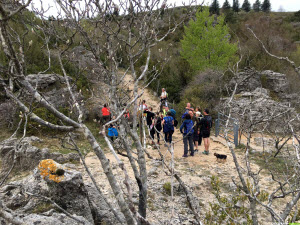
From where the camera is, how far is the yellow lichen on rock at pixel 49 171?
3379 millimetres

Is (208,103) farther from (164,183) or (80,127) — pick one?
(80,127)

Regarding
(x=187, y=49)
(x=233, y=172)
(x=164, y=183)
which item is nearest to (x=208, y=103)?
(x=187, y=49)

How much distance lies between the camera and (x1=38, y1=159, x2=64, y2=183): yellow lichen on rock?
11.1 ft

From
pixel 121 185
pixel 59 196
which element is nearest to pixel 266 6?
pixel 121 185

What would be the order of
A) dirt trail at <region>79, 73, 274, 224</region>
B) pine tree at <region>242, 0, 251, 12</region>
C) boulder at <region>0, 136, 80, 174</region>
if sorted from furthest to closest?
pine tree at <region>242, 0, 251, 12</region>
boulder at <region>0, 136, 80, 174</region>
dirt trail at <region>79, 73, 274, 224</region>

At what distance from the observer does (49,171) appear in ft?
11.3

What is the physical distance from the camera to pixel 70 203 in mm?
3334

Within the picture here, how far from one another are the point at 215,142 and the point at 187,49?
810 centimetres

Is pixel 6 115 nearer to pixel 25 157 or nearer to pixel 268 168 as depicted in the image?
pixel 25 157

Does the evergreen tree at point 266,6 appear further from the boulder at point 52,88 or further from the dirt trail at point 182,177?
the dirt trail at point 182,177

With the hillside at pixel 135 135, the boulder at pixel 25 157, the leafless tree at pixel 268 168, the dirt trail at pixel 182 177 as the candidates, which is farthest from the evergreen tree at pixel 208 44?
the boulder at pixel 25 157

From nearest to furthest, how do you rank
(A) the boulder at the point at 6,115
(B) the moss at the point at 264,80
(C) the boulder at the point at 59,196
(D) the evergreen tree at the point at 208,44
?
(C) the boulder at the point at 59,196 → (A) the boulder at the point at 6,115 → (D) the evergreen tree at the point at 208,44 → (B) the moss at the point at 264,80

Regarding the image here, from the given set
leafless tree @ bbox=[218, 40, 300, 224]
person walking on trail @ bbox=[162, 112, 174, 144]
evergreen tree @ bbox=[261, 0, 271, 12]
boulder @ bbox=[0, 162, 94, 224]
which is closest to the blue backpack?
person walking on trail @ bbox=[162, 112, 174, 144]

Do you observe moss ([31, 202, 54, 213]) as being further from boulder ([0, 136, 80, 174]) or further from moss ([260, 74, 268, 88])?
moss ([260, 74, 268, 88])
